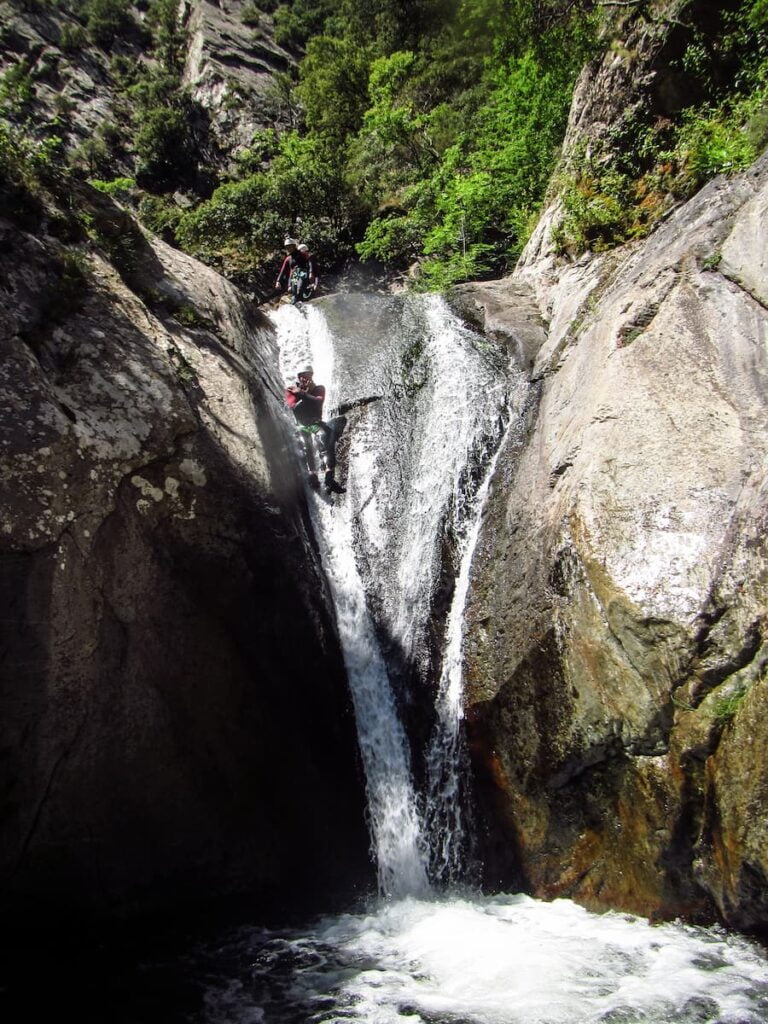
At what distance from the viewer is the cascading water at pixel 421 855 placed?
4.25m

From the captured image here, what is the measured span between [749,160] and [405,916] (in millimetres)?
9754

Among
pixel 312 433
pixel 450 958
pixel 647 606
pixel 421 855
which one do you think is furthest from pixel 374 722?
pixel 312 433

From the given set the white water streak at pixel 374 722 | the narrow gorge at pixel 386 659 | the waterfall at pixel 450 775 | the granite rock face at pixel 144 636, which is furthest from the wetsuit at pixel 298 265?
the waterfall at pixel 450 775

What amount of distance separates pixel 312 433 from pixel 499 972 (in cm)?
704

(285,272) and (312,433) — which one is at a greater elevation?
(285,272)

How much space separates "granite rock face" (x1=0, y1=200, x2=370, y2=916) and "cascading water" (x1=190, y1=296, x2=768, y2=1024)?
0.60m

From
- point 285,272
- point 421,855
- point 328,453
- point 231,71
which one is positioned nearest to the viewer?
point 421,855

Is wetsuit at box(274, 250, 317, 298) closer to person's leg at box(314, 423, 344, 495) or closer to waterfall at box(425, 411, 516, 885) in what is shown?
person's leg at box(314, 423, 344, 495)

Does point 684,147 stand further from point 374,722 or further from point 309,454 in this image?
point 374,722

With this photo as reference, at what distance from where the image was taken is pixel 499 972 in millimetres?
4602

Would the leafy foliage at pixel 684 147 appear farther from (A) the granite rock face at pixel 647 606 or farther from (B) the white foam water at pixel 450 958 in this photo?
(B) the white foam water at pixel 450 958

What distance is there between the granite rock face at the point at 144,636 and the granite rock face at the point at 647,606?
2.06 meters

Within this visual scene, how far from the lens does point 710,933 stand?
4715 millimetres

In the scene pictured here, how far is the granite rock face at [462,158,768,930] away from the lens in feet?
15.6
